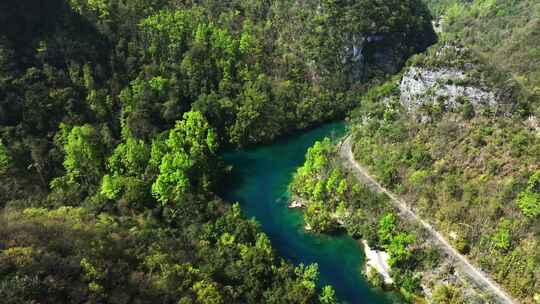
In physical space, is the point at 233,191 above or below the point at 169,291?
below

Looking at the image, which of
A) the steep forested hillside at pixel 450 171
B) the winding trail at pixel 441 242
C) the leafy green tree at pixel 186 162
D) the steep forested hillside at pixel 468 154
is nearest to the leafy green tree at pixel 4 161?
the leafy green tree at pixel 186 162

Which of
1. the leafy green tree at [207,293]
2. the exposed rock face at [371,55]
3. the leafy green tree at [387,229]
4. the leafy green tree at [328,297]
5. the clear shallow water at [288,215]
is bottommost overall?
the clear shallow water at [288,215]

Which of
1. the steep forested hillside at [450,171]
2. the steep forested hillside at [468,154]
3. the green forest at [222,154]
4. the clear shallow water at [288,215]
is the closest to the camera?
the green forest at [222,154]

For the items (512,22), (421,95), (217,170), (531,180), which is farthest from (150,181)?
(512,22)

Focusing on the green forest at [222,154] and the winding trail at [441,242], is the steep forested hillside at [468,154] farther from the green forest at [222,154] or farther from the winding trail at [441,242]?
the winding trail at [441,242]

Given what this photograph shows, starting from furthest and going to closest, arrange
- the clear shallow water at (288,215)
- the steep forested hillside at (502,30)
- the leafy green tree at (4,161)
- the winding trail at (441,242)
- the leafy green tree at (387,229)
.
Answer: the steep forested hillside at (502,30)
the leafy green tree at (4,161)
the leafy green tree at (387,229)
the clear shallow water at (288,215)
the winding trail at (441,242)

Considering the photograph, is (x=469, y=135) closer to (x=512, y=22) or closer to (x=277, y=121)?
(x=277, y=121)

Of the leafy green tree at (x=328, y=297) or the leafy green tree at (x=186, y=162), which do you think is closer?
the leafy green tree at (x=328, y=297)
